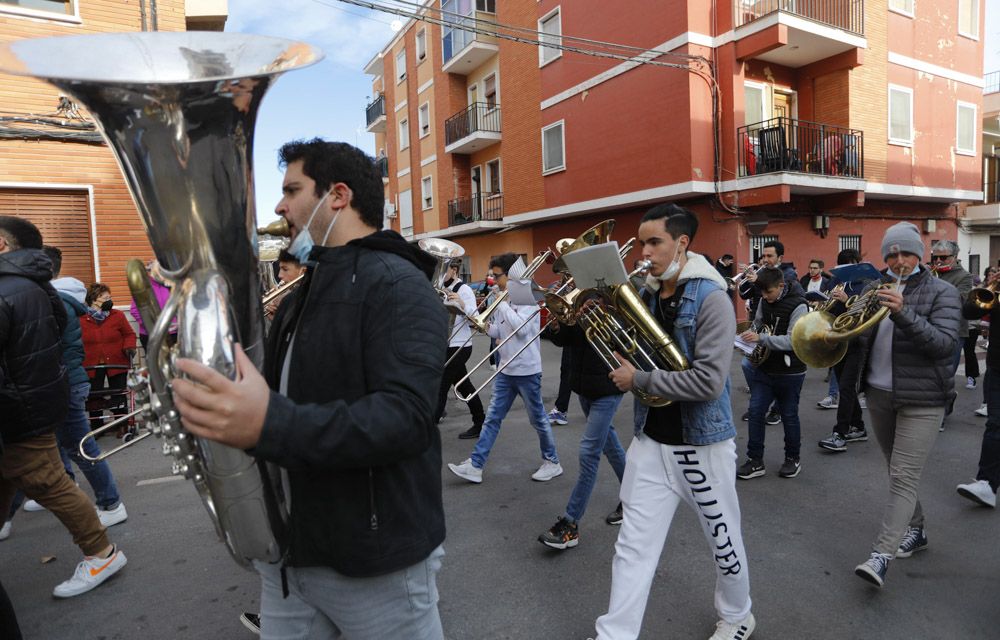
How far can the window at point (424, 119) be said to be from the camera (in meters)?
24.8

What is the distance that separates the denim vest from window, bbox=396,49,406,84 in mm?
27136

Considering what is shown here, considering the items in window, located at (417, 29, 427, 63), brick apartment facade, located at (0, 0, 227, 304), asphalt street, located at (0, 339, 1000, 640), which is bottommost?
asphalt street, located at (0, 339, 1000, 640)

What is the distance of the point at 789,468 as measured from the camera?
4766mm

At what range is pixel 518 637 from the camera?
2.78m

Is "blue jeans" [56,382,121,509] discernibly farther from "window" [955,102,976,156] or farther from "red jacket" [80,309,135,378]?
"window" [955,102,976,156]

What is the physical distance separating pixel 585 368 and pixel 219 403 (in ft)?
9.60

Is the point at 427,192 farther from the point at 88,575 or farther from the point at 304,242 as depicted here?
the point at 304,242

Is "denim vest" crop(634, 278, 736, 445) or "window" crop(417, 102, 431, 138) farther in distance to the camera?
"window" crop(417, 102, 431, 138)

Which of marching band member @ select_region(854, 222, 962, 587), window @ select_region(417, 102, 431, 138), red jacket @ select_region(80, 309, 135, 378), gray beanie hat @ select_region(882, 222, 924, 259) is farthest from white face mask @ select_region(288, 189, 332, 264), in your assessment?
window @ select_region(417, 102, 431, 138)

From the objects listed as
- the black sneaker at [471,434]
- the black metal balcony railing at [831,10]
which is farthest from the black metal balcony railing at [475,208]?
the black sneaker at [471,434]

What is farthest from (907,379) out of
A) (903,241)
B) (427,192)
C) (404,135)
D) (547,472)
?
(404,135)

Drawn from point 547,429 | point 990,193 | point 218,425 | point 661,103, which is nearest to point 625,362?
point 218,425

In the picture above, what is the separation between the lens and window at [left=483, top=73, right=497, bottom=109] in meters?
20.8

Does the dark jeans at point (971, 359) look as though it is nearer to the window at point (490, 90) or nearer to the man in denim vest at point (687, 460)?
the man in denim vest at point (687, 460)
